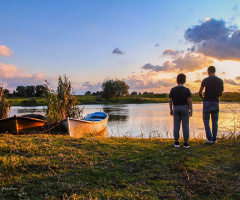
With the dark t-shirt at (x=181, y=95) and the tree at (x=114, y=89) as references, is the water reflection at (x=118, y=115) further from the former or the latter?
the tree at (x=114, y=89)

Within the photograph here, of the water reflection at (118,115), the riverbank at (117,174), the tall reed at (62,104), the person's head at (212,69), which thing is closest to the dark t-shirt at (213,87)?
the person's head at (212,69)

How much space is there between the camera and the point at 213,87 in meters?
6.43

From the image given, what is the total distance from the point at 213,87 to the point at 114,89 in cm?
6856

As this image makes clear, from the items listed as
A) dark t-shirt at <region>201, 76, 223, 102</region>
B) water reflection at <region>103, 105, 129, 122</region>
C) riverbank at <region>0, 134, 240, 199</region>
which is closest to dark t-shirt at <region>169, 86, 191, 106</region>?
dark t-shirt at <region>201, 76, 223, 102</region>

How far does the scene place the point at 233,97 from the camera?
7.78m

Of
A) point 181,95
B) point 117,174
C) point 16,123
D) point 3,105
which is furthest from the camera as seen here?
point 3,105

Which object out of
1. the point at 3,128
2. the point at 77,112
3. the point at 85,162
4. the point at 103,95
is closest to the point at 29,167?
the point at 85,162

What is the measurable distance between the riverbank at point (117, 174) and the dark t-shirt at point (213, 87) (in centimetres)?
183

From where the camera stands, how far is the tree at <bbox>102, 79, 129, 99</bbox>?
7469cm

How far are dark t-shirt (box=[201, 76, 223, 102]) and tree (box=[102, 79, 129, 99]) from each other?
2684 inches

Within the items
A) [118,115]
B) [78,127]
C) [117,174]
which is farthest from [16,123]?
[118,115]

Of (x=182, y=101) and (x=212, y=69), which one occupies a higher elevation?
(x=212, y=69)

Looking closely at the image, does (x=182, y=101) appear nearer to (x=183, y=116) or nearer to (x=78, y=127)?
(x=183, y=116)

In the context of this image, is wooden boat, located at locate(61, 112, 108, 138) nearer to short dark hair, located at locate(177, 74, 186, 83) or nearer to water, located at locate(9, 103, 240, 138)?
water, located at locate(9, 103, 240, 138)
